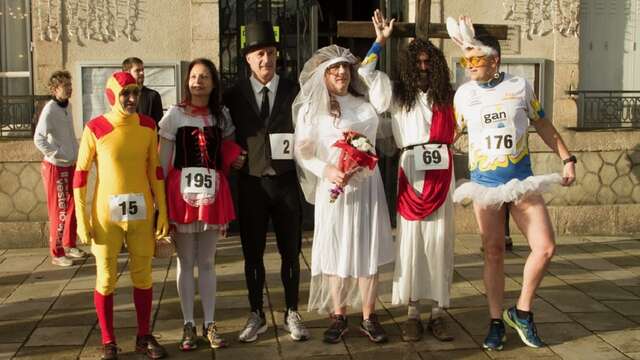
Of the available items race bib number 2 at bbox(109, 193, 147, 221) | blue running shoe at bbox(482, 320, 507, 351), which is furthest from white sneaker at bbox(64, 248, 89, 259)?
blue running shoe at bbox(482, 320, 507, 351)

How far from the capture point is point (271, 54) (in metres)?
5.58

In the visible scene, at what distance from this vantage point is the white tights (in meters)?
5.45

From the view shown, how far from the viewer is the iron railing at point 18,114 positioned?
29.6 feet

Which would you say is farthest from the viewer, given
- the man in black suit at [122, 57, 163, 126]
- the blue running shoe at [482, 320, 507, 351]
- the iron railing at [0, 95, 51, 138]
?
the iron railing at [0, 95, 51, 138]

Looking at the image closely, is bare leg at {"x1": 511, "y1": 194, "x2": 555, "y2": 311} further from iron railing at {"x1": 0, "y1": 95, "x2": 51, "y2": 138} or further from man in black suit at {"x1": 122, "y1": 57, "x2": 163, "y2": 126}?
iron railing at {"x1": 0, "y1": 95, "x2": 51, "y2": 138}

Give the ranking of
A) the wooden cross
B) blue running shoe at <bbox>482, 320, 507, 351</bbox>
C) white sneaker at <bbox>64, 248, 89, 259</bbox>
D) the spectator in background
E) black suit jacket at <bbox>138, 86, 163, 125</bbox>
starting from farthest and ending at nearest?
1. white sneaker at <bbox>64, 248, 89, 259</bbox>
2. the spectator in background
3. black suit jacket at <bbox>138, 86, 163, 125</bbox>
4. the wooden cross
5. blue running shoe at <bbox>482, 320, 507, 351</bbox>

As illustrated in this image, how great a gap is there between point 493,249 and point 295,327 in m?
1.41

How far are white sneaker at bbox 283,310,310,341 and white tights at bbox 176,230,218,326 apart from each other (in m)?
0.56

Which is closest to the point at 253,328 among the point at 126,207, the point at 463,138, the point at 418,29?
the point at 126,207

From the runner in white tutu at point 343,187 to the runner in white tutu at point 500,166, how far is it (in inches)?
22.5

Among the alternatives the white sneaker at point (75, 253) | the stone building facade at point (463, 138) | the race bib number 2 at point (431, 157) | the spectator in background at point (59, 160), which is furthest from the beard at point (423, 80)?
the white sneaker at point (75, 253)

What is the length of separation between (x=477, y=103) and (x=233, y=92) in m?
1.61

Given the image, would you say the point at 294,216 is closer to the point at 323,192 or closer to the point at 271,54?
the point at 323,192

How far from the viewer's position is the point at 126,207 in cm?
512
